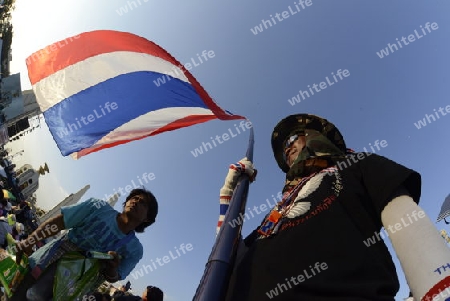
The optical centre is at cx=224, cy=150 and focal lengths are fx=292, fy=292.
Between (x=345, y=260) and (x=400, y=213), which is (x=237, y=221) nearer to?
(x=345, y=260)

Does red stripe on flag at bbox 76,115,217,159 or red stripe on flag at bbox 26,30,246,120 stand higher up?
red stripe on flag at bbox 26,30,246,120

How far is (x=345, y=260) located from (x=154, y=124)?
329cm

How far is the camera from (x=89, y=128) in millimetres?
3674

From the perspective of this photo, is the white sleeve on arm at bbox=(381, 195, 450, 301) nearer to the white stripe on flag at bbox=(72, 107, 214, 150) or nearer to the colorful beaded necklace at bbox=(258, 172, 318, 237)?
the colorful beaded necklace at bbox=(258, 172, 318, 237)

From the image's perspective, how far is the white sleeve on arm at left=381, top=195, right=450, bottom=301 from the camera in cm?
86

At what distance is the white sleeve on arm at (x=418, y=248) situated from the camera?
86cm

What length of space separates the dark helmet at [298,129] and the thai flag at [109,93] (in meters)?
1.35

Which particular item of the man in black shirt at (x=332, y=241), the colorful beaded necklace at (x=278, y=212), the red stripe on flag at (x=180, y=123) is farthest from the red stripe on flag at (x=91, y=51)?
the man in black shirt at (x=332, y=241)

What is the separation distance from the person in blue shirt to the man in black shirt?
2146 millimetres

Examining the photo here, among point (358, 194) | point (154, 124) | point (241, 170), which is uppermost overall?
point (154, 124)

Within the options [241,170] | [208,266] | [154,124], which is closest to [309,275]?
[208,266]

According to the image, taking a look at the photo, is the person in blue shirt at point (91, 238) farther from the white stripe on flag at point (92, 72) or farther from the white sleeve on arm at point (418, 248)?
the white sleeve on arm at point (418, 248)

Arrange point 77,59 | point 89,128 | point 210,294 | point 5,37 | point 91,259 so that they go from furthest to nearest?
point 5,37, point 77,59, point 89,128, point 91,259, point 210,294

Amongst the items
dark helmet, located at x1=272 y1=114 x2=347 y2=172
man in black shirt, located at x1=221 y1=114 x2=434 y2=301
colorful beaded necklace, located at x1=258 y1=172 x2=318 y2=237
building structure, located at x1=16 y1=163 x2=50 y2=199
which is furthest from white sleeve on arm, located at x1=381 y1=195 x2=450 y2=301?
building structure, located at x1=16 y1=163 x2=50 y2=199
